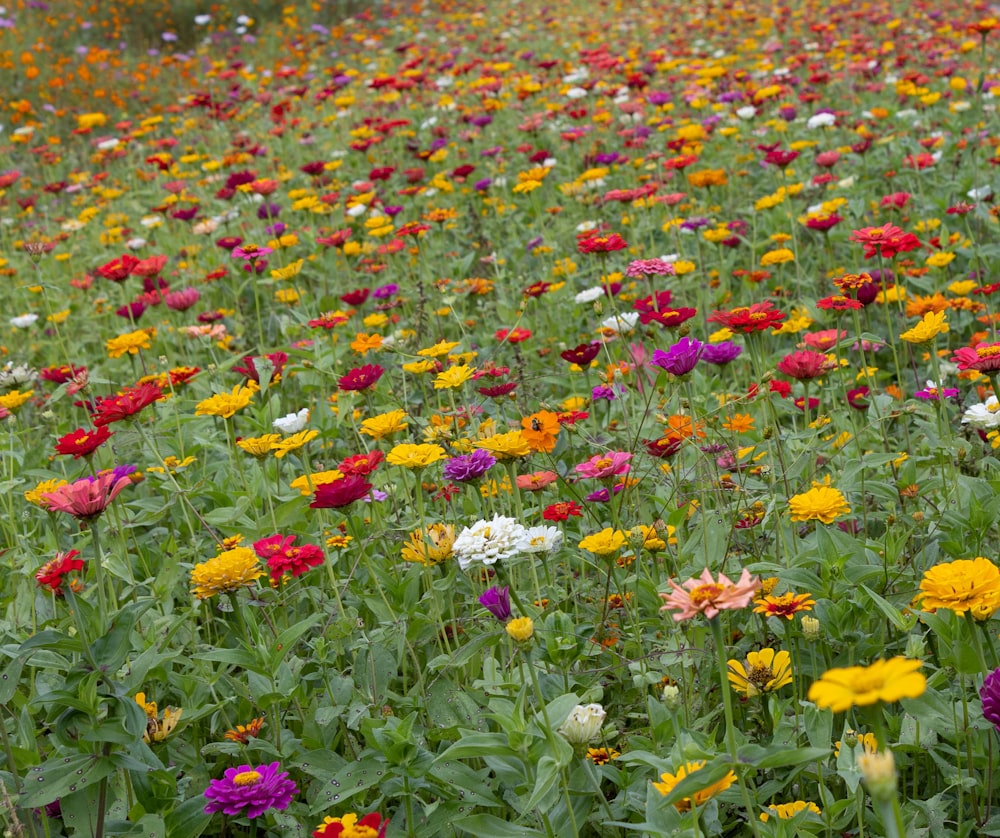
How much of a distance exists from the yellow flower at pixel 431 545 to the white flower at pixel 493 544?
26 cm

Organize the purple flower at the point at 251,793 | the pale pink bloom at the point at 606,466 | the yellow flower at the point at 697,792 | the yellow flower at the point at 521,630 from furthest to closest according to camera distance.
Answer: the pale pink bloom at the point at 606,466, the purple flower at the point at 251,793, the yellow flower at the point at 521,630, the yellow flower at the point at 697,792

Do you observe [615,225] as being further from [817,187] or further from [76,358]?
[76,358]

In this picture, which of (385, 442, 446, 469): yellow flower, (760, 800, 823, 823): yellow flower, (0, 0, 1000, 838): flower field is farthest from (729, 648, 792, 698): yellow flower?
(385, 442, 446, 469): yellow flower

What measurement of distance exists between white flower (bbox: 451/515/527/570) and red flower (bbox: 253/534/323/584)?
0.44 meters

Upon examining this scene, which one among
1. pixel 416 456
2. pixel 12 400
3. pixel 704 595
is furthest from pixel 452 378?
pixel 12 400

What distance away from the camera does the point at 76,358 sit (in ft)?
13.5

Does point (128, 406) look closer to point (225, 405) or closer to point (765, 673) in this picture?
point (225, 405)

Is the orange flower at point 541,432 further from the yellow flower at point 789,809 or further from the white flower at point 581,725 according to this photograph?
the yellow flower at point 789,809

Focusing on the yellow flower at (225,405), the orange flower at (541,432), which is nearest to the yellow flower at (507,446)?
the orange flower at (541,432)

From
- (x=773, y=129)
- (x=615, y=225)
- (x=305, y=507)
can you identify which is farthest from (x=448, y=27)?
(x=305, y=507)

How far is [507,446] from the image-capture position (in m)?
1.78

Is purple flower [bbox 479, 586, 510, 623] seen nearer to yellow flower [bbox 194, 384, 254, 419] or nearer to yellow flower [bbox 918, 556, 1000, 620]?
yellow flower [bbox 918, 556, 1000, 620]

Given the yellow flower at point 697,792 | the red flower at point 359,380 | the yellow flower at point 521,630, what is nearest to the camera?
the yellow flower at point 697,792

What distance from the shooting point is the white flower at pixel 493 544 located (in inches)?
60.4
